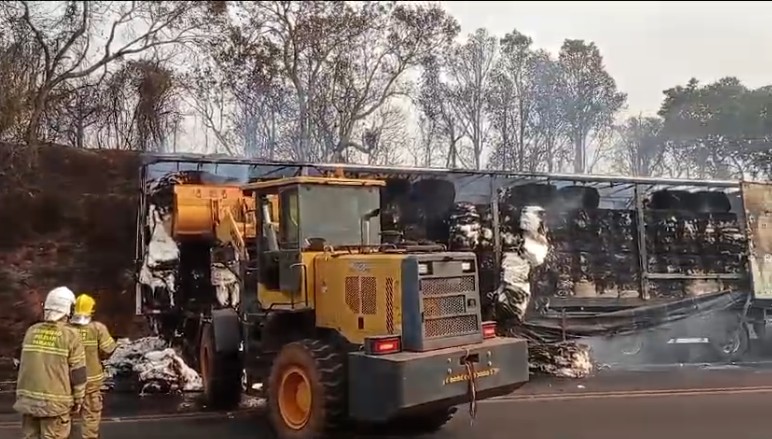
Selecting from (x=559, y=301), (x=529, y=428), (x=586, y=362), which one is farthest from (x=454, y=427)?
(x=559, y=301)

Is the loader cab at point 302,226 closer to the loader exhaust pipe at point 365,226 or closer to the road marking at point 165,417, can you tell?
the loader exhaust pipe at point 365,226

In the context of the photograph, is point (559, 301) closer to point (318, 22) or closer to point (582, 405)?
point (582, 405)

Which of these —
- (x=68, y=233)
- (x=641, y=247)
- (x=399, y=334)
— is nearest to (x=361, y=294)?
(x=399, y=334)

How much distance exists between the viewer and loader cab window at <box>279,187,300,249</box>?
28.6 feet

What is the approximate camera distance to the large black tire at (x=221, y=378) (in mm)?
10273

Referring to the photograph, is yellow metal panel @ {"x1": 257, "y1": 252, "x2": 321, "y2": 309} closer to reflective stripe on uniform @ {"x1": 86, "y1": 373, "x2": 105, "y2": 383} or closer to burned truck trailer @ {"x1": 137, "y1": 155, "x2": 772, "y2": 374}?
reflective stripe on uniform @ {"x1": 86, "y1": 373, "x2": 105, "y2": 383}

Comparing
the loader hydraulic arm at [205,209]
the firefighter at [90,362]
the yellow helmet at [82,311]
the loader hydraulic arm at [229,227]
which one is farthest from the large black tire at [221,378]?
the yellow helmet at [82,311]

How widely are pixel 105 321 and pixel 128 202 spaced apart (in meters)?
2.61

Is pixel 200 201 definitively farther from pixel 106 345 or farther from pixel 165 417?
pixel 106 345

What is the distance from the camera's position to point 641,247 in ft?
58.3

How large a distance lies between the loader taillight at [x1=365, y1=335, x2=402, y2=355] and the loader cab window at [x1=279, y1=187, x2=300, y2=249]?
63.2 inches

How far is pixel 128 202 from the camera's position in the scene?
1659 cm

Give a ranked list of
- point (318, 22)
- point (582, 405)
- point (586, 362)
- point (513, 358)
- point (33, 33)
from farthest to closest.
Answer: point (318, 22), point (33, 33), point (586, 362), point (582, 405), point (513, 358)

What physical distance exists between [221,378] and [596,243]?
401 inches
